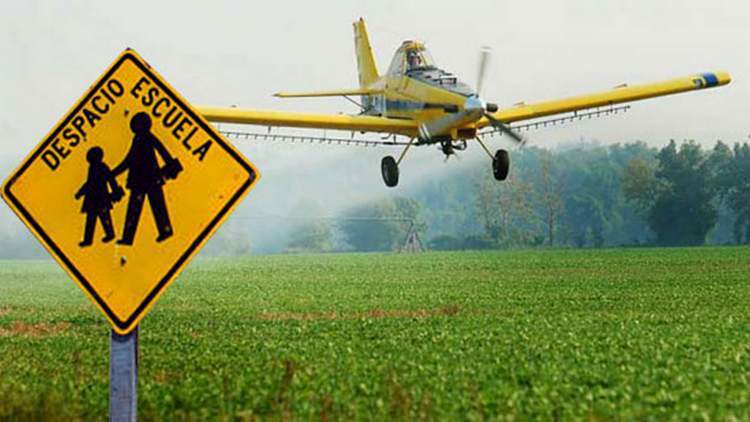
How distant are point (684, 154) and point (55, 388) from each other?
347 ft

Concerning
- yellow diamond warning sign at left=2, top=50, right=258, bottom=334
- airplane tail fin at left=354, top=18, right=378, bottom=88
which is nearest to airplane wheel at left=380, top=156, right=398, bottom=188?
airplane tail fin at left=354, top=18, right=378, bottom=88

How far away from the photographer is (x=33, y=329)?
98.4ft

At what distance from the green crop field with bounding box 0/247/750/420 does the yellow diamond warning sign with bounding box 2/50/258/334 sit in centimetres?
235

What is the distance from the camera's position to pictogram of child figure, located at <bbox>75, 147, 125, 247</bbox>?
10.2 metres

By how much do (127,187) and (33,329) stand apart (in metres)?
21.3

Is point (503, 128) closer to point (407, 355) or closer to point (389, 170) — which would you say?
point (389, 170)

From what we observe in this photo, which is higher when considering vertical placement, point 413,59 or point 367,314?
point 413,59

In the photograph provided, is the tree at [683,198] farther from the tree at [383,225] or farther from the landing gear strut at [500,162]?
the landing gear strut at [500,162]

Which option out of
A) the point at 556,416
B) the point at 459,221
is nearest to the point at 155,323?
the point at 556,416

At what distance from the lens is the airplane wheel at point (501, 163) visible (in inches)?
1167

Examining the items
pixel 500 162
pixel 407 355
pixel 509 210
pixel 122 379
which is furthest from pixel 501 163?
pixel 509 210

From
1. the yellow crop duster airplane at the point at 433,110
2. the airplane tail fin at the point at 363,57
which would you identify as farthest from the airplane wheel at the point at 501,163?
the airplane tail fin at the point at 363,57

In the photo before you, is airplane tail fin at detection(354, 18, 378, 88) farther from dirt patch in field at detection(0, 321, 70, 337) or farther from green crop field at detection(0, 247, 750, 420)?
dirt patch in field at detection(0, 321, 70, 337)

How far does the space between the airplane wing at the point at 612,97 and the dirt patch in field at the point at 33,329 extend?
13247 mm
